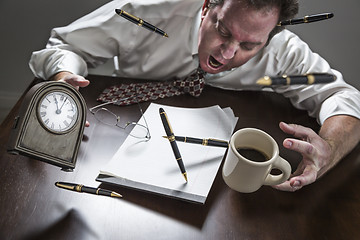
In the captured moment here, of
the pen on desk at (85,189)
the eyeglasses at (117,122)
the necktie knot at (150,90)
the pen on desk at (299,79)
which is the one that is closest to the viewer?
the pen on desk at (299,79)

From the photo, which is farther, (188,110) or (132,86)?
(132,86)

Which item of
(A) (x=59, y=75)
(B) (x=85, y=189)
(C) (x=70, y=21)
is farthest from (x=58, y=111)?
(C) (x=70, y=21)

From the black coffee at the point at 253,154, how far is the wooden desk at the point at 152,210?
4.7 inches

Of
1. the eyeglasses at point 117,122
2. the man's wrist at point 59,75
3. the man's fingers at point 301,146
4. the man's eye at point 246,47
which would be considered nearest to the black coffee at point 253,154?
the man's fingers at point 301,146

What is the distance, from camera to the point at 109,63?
2.16 m

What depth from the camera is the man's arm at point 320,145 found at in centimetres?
94

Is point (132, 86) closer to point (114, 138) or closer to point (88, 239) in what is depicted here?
point (114, 138)

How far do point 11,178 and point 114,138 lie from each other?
32cm

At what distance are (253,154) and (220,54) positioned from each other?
0.46 m

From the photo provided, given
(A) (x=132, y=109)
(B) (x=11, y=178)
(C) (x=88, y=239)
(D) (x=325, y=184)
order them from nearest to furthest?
(C) (x=88, y=239)
(B) (x=11, y=178)
(D) (x=325, y=184)
(A) (x=132, y=109)

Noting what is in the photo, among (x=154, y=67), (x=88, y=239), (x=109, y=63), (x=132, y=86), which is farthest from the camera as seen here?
(x=109, y=63)

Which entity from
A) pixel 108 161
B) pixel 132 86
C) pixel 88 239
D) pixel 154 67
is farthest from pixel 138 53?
pixel 88 239

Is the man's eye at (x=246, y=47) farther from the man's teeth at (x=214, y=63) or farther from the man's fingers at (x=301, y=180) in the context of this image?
the man's fingers at (x=301, y=180)

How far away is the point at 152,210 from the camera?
0.85m
